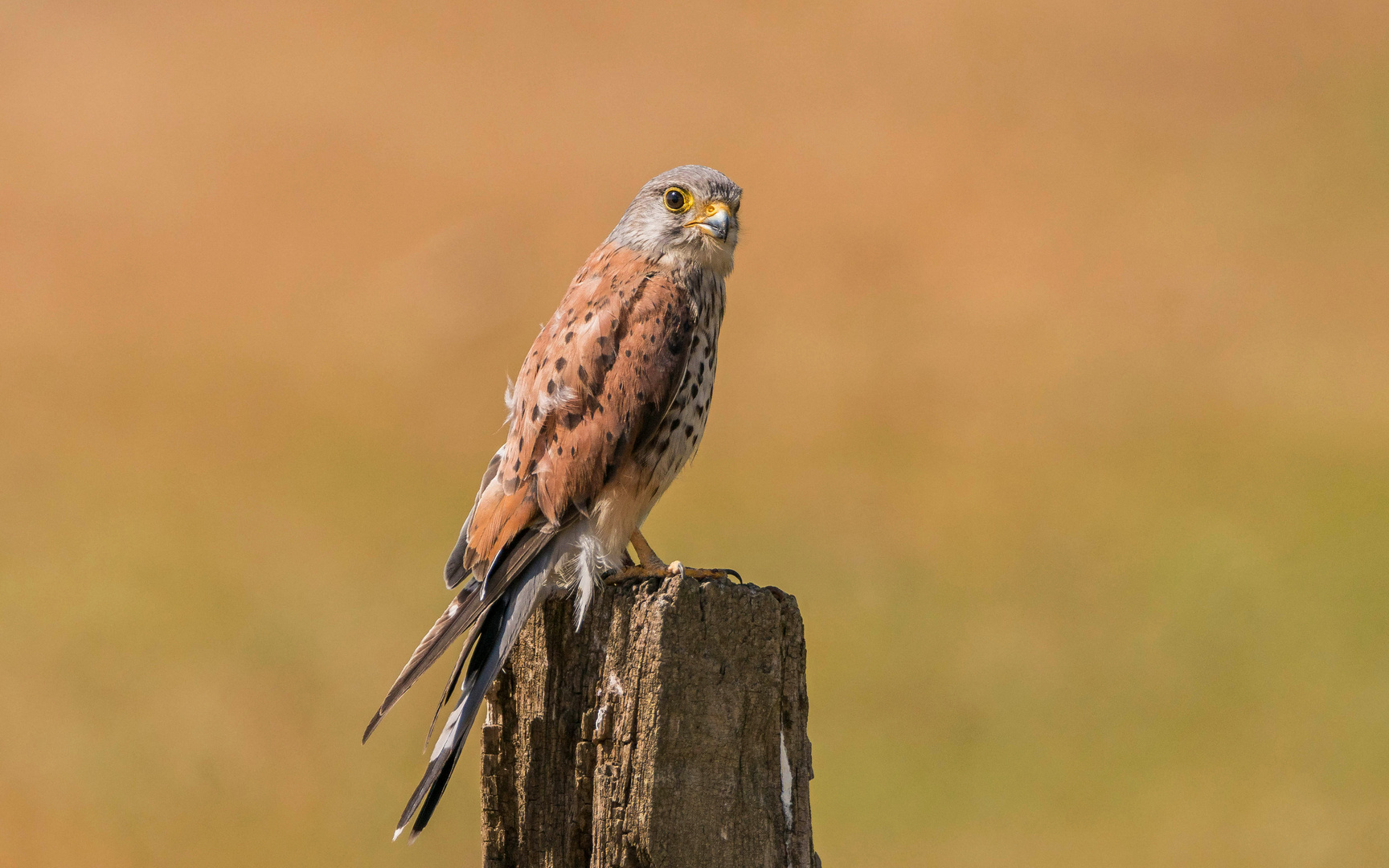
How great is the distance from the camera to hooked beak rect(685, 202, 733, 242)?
3.29 metres

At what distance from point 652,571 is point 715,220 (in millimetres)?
1096

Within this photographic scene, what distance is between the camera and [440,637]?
2.57 m

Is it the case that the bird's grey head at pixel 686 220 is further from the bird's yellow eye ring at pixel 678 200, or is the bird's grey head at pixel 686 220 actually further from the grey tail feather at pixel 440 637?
the grey tail feather at pixel 440 637

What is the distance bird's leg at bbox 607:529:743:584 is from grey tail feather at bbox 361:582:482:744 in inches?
13.1

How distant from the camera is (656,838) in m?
2.11

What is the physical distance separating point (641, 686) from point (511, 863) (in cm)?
57

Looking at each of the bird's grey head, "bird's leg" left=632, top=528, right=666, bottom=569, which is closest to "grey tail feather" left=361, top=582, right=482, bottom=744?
"bird's leg" left=632, top=528, right=666, bottom=569

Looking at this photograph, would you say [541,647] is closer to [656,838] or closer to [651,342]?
[656,838]

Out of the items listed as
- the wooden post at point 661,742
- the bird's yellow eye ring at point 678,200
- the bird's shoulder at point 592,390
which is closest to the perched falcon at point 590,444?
the bird's shoulder at point 592,390

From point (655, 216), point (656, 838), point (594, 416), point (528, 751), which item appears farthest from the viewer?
point (655, 216)

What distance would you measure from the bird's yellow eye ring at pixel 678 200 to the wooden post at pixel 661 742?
142cm

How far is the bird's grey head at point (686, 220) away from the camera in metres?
3.31

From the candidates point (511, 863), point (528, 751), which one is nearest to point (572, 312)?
point (528, 751)

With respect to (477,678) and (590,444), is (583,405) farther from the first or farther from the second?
(477,678)
